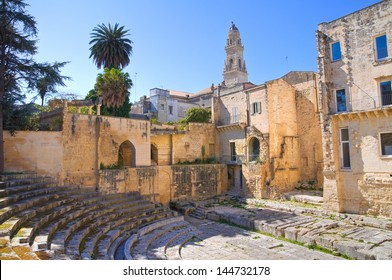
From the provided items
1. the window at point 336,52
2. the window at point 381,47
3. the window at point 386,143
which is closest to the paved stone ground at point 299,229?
the window at point 386,143

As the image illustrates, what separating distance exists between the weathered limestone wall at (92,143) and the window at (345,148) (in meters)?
13.3

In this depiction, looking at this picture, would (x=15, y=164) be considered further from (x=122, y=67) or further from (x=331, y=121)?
(x=331, y=121)

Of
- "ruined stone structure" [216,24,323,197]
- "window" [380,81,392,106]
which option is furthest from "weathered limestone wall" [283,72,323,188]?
"window" [380,81,392,106]

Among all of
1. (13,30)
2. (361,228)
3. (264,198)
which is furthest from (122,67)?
(361,228)

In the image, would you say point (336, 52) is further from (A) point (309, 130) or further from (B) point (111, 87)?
(B) point (111, 87)

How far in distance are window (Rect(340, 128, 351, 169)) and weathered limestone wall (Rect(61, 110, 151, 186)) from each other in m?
13.3

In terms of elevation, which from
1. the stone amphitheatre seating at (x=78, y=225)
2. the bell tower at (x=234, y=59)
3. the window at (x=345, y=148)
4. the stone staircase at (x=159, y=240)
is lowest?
the stone staircase at (x=159, y=240)

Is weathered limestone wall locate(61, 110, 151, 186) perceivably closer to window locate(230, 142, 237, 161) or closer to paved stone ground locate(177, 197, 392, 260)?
paved stone ground locate(177, 197, 392, 260)

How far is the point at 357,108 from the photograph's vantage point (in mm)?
15883

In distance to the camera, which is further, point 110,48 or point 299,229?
point 110,48

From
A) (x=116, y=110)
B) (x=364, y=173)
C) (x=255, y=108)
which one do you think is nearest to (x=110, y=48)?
(x=116, y=110)

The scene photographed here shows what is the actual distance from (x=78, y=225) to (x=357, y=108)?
15624 mm

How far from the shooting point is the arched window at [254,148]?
77.4ft

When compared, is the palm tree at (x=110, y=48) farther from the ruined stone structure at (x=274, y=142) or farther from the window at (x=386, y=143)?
the window at (x=386, y=143)
